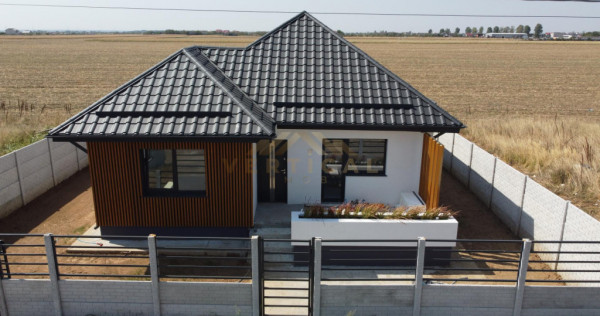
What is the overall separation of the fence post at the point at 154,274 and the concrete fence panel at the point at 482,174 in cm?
994

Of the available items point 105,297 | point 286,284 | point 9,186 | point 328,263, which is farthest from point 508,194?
point 9,186

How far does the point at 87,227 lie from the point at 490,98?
30500 mm

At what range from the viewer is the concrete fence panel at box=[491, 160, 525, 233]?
11055 mm

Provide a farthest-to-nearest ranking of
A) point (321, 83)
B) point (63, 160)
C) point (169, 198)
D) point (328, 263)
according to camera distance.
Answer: point (63, 160), point (321, 83), point (169, 198), point (328, 263)

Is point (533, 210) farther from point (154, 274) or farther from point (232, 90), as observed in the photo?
point (154, 274)

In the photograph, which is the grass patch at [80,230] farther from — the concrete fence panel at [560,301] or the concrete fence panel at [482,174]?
the concrete fence panel at [482,174]

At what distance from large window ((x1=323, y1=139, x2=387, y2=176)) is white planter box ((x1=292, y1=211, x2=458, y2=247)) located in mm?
2582

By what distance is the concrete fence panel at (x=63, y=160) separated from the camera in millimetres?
14141

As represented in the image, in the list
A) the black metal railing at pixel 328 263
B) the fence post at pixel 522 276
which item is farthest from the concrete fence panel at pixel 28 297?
the fence post at pixel 522 276

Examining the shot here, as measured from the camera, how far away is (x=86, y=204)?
1288 cm

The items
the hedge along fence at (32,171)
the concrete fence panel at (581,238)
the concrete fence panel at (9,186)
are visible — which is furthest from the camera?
the hedge along fence at (32,171)

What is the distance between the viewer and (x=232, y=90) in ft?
35.8

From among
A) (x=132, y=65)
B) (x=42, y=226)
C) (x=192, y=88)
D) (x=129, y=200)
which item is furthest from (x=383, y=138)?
(x=132, y=65)

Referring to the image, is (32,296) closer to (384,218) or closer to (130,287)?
(130,287)
